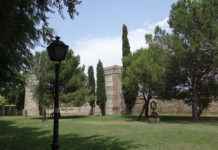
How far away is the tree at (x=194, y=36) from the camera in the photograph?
25906 millimetres

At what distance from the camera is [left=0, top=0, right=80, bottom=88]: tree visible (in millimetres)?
9828

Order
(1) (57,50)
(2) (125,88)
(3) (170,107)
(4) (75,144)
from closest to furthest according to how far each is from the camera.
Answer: (1) (57,50) → (4) (75,144) → (2) (125,88) → (3) (170,107)

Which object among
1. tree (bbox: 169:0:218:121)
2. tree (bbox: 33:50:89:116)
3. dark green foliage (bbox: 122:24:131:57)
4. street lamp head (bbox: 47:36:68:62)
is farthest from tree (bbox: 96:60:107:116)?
street lamp head (bbox: 47:36:68:62)

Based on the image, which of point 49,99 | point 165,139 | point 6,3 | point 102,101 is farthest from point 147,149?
point 102,101

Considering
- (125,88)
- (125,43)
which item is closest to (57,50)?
(125,88)

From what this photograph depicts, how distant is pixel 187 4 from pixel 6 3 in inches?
762

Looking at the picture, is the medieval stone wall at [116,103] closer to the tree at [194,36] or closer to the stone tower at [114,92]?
the stone tower at [114,92]

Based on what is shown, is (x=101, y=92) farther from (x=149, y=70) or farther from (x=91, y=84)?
(x=149, y=70)

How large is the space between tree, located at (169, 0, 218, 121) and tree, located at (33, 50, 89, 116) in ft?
39.0

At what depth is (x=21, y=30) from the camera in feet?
38.7

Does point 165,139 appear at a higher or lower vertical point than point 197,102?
lower

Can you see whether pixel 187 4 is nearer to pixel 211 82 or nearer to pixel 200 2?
pixel 200 2

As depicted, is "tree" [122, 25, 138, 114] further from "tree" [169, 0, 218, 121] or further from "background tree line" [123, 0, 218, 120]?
"tree" [169, 0, 218, 121]

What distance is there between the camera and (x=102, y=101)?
40969 mm
